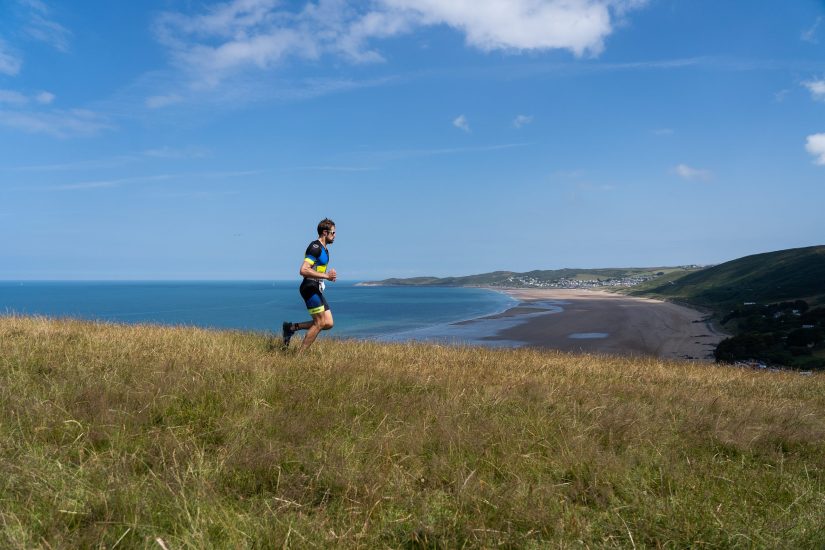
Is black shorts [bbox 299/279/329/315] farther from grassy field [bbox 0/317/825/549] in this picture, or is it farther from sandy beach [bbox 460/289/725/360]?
sandy beach [bbox 460/289/725/360]

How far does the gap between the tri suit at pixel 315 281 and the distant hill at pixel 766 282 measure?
53.2m

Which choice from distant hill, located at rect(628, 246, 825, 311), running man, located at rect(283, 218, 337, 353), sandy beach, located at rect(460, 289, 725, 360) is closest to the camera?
running man, located at rect(283, 218, 337, 353)

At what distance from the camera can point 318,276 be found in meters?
7.65

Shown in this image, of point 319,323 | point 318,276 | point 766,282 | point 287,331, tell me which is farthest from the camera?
point 766,282

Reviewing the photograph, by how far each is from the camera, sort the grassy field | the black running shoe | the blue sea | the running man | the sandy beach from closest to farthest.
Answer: the grassy field → the running man → the black running shoe → the sandy beach → the blue sea

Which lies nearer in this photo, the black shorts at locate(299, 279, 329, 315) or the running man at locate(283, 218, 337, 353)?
the running man at locate(283, 218, 337, 353)

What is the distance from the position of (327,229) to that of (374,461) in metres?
4.92

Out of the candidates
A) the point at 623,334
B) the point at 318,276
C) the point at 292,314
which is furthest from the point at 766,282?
the point at 318,276

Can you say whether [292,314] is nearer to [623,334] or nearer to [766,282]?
[623,334]

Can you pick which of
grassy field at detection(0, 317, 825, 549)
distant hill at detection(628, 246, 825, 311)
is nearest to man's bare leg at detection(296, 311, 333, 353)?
grassy field at detection(0, 317, 825, 549)

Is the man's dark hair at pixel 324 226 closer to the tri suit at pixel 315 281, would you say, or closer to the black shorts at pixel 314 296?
the tri suit at pixel 315 281

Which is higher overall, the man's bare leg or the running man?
the running man

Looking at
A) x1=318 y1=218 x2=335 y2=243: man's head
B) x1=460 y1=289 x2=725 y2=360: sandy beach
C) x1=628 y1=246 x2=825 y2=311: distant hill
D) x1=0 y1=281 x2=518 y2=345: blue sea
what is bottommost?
x1=460 y1=289 x2=725 y2=360: sandy beach

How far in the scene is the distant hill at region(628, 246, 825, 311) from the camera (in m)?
56.8
